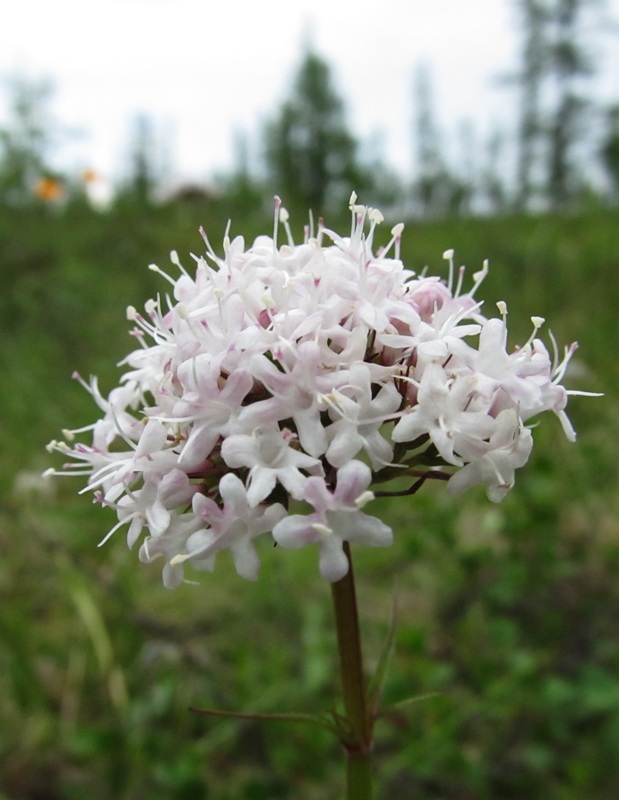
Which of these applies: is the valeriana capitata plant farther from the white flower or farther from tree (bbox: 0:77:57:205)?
tree (bbox: 0:77:57:205)

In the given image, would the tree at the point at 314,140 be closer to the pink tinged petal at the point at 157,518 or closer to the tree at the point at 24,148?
the tree at the point at 24,148

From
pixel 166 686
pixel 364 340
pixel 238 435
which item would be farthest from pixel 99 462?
pixel 166 686

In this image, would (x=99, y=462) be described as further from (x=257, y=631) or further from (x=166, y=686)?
(x=257, y=631)

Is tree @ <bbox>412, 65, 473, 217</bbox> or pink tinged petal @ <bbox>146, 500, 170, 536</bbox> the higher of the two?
pink tinged petal @ <bbox>146, 500, 170, 536</bbox>

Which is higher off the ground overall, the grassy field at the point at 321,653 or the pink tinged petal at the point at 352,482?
the pink tinged petal at the point at 352,482

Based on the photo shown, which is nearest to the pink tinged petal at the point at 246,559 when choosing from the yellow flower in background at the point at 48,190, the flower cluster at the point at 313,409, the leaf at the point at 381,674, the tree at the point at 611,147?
the flower cluster at the point at 313,409

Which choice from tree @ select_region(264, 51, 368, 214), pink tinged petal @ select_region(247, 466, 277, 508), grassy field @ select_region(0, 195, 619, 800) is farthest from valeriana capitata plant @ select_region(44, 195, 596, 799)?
tree @ select_region(264, 51, 368, 214)
